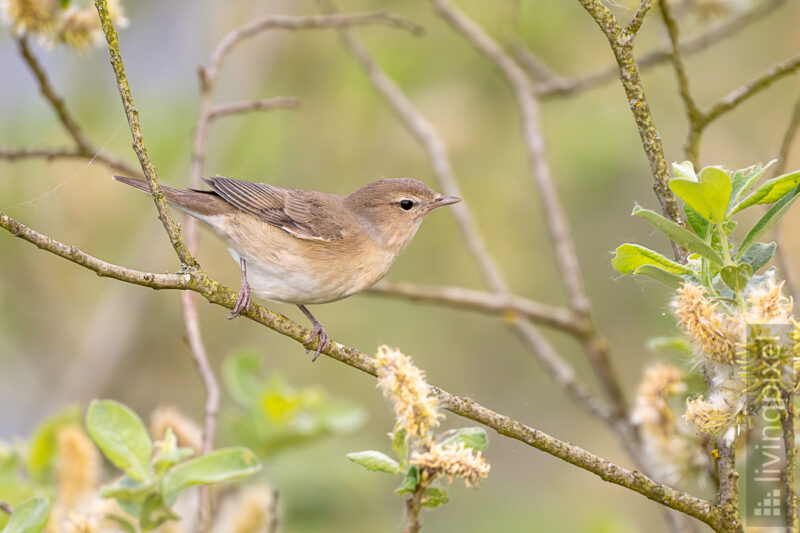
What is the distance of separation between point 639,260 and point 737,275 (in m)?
0.19

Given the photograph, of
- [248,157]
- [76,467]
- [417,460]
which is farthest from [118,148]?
[417,460]

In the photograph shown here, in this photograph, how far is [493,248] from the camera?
247 inches

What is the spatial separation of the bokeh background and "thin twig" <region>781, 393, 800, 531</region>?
3.59 metres

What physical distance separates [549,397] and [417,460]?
207 inches

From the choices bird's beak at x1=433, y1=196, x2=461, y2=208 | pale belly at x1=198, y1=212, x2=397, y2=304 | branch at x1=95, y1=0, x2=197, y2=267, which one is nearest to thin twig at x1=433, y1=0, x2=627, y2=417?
bird's beak at x1=433, y1=196, x2=461, y2=208

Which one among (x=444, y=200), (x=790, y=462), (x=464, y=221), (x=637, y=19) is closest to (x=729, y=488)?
(x=790, y=462)

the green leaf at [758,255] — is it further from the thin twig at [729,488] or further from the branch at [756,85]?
the branch at [756,85]

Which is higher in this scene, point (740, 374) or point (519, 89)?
point (519, 89)

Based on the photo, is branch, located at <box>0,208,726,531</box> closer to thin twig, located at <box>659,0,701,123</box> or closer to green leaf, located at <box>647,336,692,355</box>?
green leaf, located at <box>647,336,692,355</box>

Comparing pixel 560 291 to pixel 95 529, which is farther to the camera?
pixel 560 291

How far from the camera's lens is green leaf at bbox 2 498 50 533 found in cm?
192

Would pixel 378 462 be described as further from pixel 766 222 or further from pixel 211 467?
pixel 766 222

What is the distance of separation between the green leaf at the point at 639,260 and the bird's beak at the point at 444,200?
2.12 metres

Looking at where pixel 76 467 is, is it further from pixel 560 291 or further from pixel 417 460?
pixel 560 291
